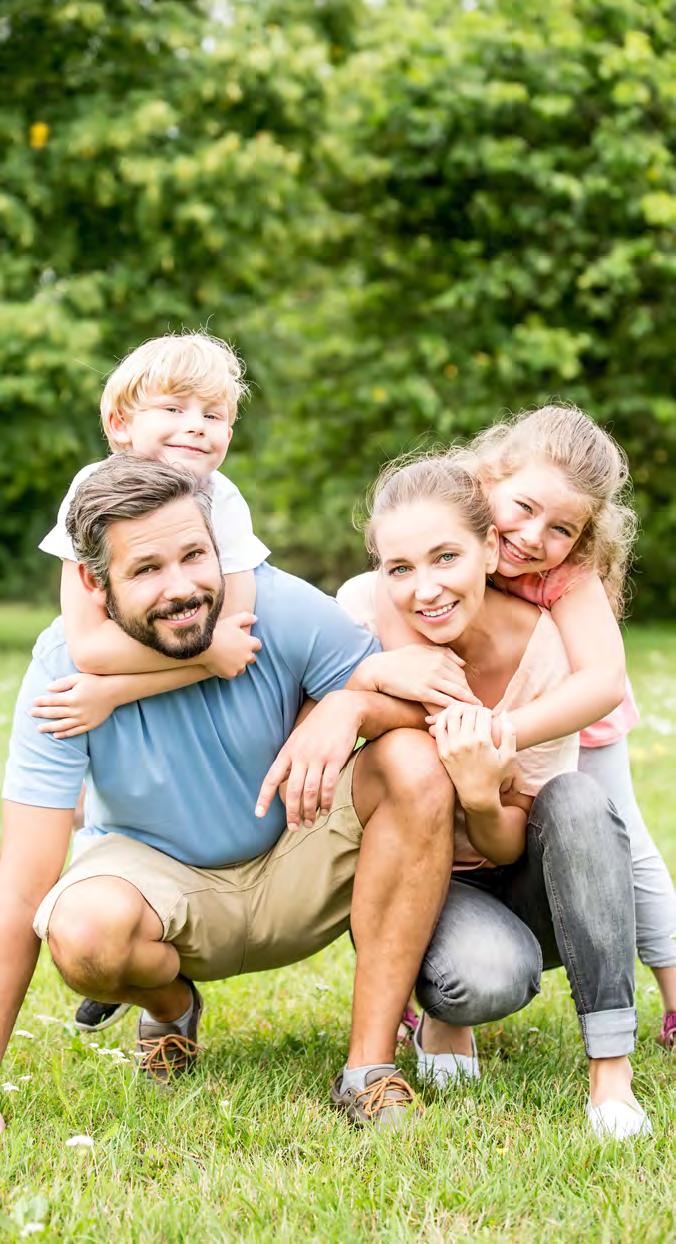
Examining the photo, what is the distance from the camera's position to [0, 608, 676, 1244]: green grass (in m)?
2.34

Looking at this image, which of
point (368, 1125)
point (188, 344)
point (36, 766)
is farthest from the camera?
point (188, 344)

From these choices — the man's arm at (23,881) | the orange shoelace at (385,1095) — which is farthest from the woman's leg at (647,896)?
the man's arm at (23,881)

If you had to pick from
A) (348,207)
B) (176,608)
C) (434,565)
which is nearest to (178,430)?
(176,608)

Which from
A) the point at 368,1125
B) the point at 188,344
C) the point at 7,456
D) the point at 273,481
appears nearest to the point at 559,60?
the point at 273,481

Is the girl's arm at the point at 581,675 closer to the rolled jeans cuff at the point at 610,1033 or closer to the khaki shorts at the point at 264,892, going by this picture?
the khaki shorts at the point at 264,892

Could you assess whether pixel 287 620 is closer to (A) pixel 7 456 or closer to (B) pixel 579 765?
(B) pixel 579 765

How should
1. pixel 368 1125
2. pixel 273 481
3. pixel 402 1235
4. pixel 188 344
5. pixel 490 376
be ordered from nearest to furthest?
pixel 402 1235 < pixel 368 1125 < pixel 188 344 < pixel 490 376 < pixel 273 481

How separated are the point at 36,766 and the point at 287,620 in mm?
643

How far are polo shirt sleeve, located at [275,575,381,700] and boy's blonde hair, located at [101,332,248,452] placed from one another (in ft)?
1.66

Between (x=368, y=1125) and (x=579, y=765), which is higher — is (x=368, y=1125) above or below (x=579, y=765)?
below

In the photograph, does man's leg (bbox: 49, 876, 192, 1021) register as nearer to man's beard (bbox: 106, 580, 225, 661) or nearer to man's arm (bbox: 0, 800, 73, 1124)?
man's arm (bbox: 0, 800, 73, 1124)

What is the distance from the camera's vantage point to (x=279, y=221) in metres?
15.4

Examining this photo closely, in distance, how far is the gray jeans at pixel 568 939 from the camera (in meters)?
2.89

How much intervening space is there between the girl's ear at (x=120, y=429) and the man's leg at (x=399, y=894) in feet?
3.45
